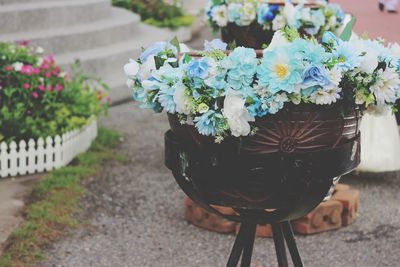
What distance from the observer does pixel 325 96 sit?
2951mm

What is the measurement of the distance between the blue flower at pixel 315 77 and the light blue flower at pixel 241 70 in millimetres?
180

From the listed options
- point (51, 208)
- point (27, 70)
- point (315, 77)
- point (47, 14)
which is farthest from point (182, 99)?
point (47, 14)

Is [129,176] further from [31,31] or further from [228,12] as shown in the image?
[31,31]

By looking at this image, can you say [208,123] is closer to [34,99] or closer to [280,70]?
[280,70]

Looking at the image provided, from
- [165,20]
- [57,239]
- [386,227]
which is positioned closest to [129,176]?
[57,239]

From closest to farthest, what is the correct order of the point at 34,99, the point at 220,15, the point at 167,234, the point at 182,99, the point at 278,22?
the point at 182,99 < the point at 167,234 < the point at 278,22 < the point at 220,15 < the point at 34,99

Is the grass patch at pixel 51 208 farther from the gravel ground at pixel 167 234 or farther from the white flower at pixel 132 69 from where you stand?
the white flower at pixel 132 69

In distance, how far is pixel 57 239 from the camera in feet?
16.4

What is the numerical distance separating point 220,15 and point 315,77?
10.1 ft

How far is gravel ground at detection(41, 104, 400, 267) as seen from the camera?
4809mm

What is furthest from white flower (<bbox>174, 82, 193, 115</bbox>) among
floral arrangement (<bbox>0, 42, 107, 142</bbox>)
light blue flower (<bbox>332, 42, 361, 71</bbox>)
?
floral arrangement (<bbox>0, 42, 107, 142</bbox>)

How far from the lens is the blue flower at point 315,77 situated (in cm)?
293

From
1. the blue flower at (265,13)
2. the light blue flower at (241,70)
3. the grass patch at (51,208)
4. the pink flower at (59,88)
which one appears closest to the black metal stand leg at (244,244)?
the light blue flower at (241,70)

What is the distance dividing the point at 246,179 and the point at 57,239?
2.22 metres
